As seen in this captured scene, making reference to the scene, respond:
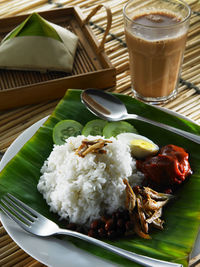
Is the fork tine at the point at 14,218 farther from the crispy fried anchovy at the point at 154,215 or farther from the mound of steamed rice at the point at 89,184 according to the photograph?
the crispy fried anchovy at the point at 154,215

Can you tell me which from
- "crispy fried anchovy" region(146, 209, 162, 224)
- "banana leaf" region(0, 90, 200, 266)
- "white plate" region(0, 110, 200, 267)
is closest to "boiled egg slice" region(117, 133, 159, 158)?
"banana leaf" region(0, 90, 200, 266)

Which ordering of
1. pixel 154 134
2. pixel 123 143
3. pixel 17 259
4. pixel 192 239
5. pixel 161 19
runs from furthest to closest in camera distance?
pixel 161 19 < pixel 154 134 < pixel 123 143 < pixel 17 259 < pixel 192 239

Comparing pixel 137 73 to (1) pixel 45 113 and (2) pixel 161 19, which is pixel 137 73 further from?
(1) pixel 45 113

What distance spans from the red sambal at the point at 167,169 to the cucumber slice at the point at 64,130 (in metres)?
0.48

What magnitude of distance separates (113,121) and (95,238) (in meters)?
0.77

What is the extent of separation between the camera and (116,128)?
7.07 ft

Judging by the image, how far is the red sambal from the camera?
71.9 inches

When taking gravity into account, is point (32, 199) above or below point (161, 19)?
below

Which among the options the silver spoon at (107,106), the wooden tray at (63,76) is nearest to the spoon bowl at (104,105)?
the silver spoon at (107,106)

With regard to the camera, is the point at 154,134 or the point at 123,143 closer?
the point at 123,143

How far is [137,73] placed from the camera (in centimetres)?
258

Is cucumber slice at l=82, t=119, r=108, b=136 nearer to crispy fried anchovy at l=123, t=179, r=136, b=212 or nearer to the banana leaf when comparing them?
the banana leaf

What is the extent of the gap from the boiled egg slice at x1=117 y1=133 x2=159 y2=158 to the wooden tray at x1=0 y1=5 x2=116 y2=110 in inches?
26.8

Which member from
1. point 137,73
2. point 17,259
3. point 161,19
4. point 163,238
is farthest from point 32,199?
point 161,19
